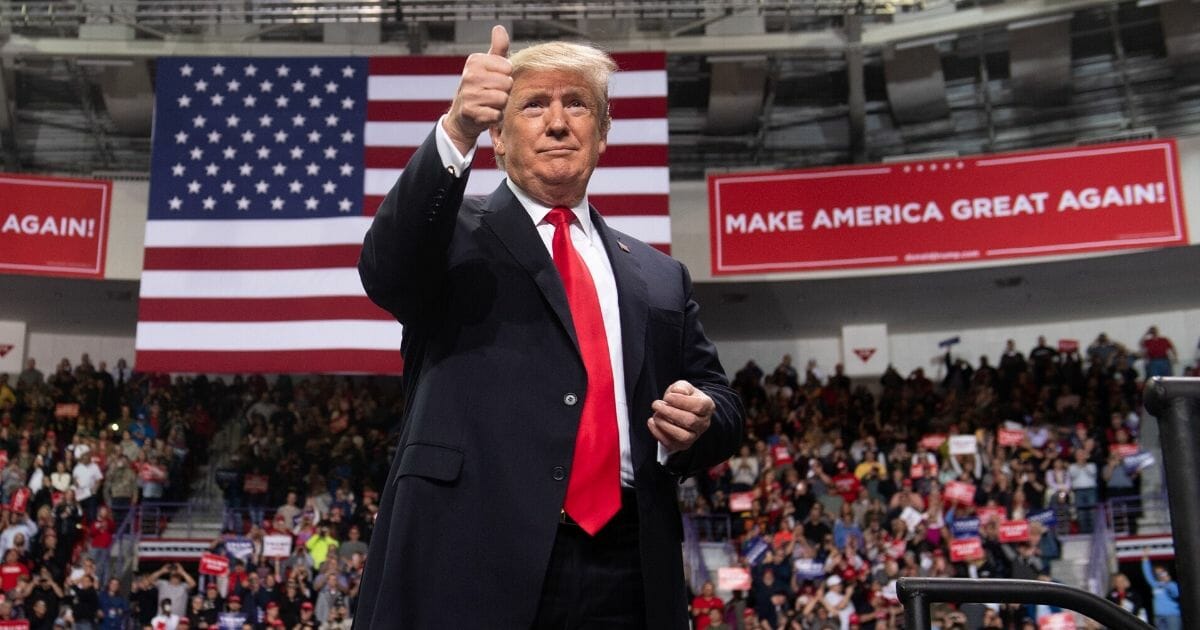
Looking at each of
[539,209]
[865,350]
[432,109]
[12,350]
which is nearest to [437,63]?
[432,109]

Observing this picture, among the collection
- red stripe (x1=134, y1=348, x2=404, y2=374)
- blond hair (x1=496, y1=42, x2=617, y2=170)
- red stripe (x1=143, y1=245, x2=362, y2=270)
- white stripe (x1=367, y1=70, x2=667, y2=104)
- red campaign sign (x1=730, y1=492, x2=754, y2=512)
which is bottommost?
red campaign sign (x1=730, y1=492, x2=754, y2=512)

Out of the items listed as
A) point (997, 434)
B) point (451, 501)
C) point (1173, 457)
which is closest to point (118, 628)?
point (997, 434)

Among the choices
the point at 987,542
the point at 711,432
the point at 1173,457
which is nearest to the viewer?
the point at 1173,457

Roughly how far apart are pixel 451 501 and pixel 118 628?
466 inches

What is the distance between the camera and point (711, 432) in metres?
2.14

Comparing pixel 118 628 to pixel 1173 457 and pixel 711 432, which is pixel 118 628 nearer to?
pixel 711 432

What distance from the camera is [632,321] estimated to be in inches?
85.1

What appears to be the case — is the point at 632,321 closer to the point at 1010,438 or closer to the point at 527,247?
the point at 527,247

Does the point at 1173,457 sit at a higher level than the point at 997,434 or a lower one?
lower

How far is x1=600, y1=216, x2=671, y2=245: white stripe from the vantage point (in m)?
12.1

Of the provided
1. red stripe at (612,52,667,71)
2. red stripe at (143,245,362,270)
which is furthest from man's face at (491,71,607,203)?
red stripe at (612,52,667,71)

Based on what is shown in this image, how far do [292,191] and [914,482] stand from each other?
24.7 feet

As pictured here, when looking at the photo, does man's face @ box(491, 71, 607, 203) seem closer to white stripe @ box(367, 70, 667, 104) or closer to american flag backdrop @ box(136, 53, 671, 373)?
american flag backdrop @ box(136, 53, 671, 373)

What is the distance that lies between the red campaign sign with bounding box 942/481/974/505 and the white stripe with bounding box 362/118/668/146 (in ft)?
15.3
